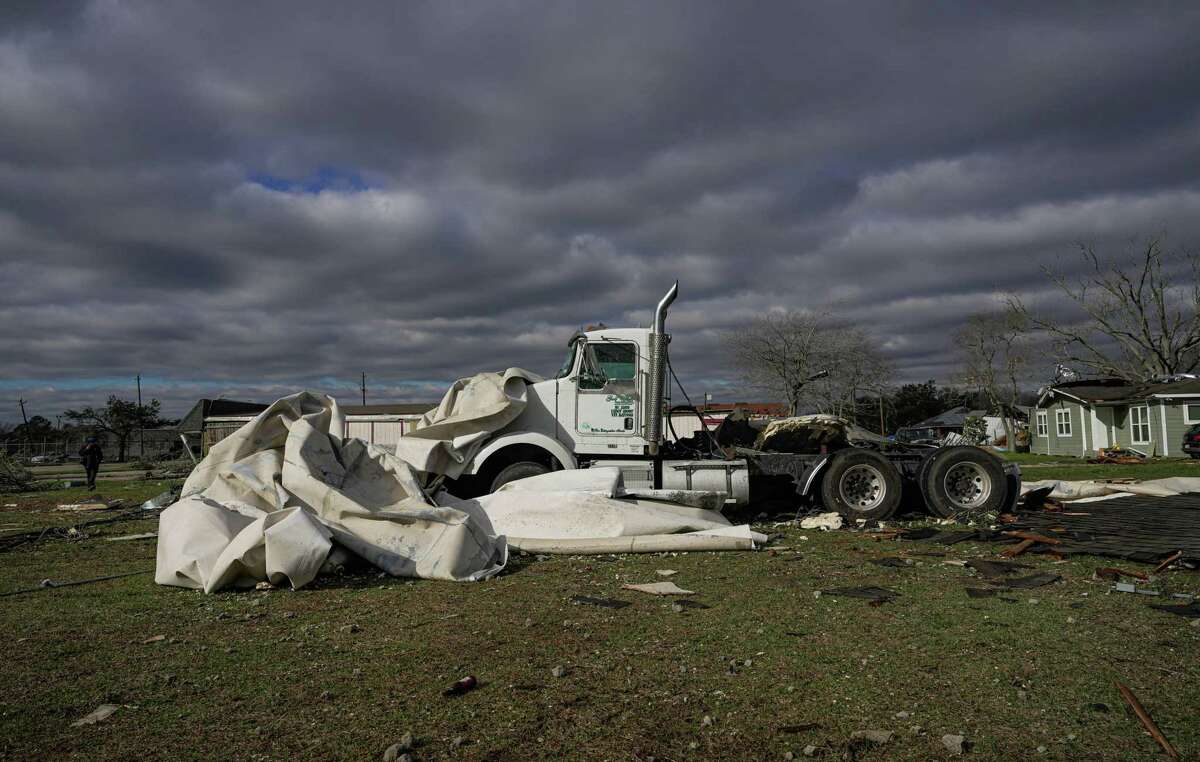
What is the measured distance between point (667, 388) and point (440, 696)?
7766 millimetres

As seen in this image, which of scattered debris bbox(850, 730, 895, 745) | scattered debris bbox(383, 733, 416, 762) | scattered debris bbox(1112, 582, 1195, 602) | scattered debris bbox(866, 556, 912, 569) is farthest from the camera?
scattered debris bbox(866, 556, 912, 569)

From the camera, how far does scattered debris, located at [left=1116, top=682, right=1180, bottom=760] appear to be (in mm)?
3121

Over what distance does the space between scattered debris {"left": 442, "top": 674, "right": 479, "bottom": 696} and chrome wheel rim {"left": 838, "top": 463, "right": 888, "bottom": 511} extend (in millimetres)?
7997

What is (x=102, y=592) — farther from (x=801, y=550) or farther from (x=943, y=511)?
(x=943, y=511)

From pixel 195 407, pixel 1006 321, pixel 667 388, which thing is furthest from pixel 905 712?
pixel 1006 321

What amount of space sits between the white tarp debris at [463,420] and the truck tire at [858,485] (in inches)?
180

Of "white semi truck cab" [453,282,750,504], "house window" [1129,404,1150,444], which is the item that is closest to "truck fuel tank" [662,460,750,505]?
"white semi truck cab" [453,282,750,504]

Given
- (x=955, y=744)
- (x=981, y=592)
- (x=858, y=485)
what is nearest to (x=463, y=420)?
(x=858, y=485)

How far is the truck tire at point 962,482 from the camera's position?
1082 cm

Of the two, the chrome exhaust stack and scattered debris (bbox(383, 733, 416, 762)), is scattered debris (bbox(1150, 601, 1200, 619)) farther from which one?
the chrome exhaust stack

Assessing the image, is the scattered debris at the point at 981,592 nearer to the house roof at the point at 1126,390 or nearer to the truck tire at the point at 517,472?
the truck tire at the point at 517,472

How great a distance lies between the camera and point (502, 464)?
35.9 feet

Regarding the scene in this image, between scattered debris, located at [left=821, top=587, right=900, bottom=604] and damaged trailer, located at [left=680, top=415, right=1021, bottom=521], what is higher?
damaged trailer, located at [left=680, top=415, right=1021, bottom=521]

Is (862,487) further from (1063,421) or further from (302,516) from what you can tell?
(1063,421)
